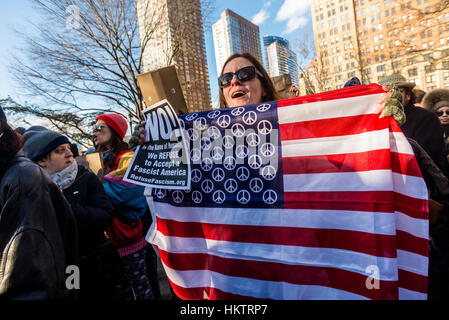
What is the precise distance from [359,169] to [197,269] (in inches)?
53.6

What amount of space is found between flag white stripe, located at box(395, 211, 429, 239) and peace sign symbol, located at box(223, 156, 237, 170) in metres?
1.07

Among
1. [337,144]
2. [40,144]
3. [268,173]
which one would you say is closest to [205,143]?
[268,173]

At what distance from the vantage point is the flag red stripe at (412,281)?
1.33 meters

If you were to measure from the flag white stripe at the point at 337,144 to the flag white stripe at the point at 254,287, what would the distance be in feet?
2.86

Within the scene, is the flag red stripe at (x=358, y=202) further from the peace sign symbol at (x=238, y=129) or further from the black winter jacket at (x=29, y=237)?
the black winter jacket at (x=29, y=237)

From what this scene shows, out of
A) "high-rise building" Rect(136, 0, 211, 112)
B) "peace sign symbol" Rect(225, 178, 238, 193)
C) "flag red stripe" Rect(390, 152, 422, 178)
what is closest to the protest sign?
"peace sign symbol" Rect(225, 178, 238, 193)

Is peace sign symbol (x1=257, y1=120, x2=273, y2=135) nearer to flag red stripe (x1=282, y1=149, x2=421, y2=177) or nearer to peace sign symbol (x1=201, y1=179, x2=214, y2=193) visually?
flag red stripe (x1=282, y1=149, x2=421, y2=177)

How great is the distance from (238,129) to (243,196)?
51 cm

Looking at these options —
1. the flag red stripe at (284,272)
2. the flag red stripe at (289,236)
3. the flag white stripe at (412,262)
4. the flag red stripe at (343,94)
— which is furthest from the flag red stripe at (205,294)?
the flag red stripe at (343,94)

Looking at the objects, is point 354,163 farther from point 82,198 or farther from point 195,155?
point 82,198

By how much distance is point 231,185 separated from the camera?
1.73 meters
